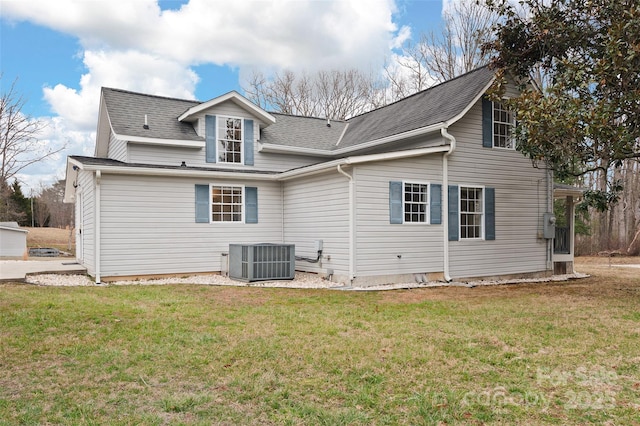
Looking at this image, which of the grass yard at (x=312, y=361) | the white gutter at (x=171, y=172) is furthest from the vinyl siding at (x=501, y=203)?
the white gutter at (x=171, y=172)

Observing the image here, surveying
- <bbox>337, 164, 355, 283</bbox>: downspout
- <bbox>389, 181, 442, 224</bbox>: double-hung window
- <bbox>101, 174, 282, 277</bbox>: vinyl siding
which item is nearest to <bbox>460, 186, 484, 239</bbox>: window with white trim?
<bbox>389, 181, 442, 224</bbox>: double-hung window

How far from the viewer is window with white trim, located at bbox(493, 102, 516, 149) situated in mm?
13148

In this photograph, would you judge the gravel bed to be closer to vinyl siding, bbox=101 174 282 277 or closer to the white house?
the white house

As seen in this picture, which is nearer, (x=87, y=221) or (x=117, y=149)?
(x=87, y=221)

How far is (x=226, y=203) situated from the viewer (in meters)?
13.3

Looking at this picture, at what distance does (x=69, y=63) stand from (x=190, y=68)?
5.62 m

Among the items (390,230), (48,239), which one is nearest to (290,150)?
(390,230)

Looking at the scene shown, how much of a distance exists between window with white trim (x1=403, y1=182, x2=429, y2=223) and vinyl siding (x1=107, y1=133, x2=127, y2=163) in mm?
7848

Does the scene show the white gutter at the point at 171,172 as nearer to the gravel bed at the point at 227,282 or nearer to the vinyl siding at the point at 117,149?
the vinyl siding at the point at 117,149

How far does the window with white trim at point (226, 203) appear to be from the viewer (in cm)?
1305

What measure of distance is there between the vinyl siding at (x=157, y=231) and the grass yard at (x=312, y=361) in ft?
9.52

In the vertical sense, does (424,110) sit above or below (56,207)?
above

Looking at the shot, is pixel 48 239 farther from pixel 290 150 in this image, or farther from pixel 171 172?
pixel 171 172

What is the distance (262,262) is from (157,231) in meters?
2.84
